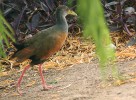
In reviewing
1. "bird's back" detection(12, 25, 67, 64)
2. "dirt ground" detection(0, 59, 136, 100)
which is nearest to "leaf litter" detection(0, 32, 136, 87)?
"dirt ground" detection(0, 59, 136, 100)

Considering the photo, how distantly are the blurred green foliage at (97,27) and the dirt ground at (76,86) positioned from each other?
308 cm

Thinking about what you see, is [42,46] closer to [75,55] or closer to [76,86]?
[76,86]

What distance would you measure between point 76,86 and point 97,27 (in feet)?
12.4

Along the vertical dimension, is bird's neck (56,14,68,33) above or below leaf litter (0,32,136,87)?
above

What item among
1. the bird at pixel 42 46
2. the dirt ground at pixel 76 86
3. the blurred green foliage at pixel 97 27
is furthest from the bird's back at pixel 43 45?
the blurred green foliage at pixel 97 27

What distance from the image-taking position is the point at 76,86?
13.9 ft

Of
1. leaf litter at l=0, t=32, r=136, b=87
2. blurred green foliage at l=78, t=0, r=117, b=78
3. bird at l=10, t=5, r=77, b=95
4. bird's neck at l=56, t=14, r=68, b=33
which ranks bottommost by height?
leaf litter at l=0, t=32, r=136, b=87

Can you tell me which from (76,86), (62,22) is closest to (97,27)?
(76,86)

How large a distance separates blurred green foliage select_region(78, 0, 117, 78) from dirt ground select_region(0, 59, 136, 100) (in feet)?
10.1

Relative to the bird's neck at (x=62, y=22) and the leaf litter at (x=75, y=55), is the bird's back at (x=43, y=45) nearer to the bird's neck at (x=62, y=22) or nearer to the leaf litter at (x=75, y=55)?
the bird's neck at (x=62, y=22)

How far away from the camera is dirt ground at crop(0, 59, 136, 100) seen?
12.4 ft

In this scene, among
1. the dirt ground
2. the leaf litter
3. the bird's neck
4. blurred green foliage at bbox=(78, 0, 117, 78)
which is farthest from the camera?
the leaf litter

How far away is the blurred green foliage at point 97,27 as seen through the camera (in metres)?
0.47

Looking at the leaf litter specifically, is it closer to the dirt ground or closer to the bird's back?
the dirt ground
